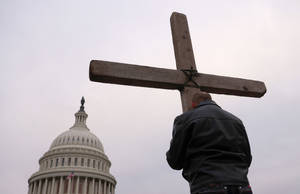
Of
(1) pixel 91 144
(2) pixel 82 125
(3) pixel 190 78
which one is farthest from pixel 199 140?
(2) pixel 82 125

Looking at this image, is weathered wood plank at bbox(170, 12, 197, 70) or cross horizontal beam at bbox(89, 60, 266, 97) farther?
weathered wood plank at bbox(170, 12, 197, 70)

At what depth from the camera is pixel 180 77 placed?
4238mm

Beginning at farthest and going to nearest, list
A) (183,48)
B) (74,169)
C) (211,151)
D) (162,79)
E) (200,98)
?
(74,169) → (183,48) → (162,79) → (200,98) → (211,151)

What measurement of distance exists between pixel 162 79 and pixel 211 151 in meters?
1.84

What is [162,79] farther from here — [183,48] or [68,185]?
[68,185]

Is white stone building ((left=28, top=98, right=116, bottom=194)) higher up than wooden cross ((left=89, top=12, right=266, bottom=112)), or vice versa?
white stone building ((left=28, top=98, right=116, bottom=194))

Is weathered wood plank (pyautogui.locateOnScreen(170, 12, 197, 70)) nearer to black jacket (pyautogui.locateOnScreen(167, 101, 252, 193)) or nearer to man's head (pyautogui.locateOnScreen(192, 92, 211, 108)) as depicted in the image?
man's head (pyautogui.locateOnScreen(192, 92, 211, 108))

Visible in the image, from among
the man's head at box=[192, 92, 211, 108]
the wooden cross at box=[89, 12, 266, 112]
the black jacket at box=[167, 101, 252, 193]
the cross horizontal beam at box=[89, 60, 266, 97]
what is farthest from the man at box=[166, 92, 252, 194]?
the cross horizontal beam at box=[89, 60, 266, 97]

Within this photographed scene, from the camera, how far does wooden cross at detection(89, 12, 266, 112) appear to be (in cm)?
388

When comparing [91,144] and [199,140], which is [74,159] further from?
[199,140]

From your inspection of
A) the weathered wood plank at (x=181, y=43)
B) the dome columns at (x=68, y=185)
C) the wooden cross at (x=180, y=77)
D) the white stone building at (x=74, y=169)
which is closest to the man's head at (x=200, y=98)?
the wooden cross at (x=180, y=77)

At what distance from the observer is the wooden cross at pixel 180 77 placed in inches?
153

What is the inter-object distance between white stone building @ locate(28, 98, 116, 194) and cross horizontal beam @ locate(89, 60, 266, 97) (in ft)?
224

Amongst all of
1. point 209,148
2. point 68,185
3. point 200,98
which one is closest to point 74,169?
point 68,185
